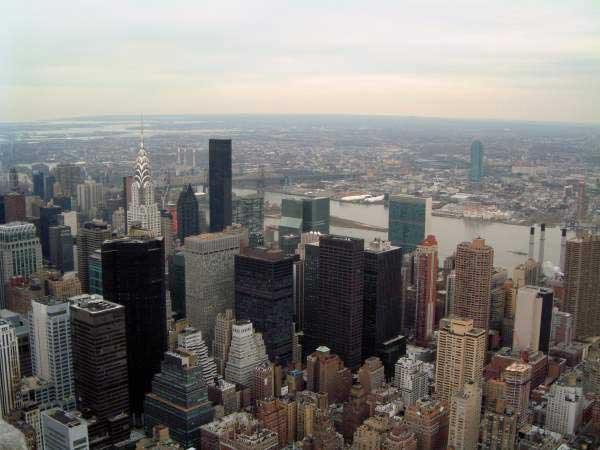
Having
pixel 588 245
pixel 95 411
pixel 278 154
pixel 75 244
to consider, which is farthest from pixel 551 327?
pixel 75 244

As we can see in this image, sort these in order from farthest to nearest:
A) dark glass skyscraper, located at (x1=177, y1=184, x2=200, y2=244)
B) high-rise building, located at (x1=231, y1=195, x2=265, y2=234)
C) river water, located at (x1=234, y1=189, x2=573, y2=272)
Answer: dark glass skyscraper, located at (x1=177, y1=184, x2=200, y2=244)
high-rise building, located at (x1=231, y1=195, x2=265, y2=234)
river water, located at (x1=234, y1=189, x2=573, y2=272)

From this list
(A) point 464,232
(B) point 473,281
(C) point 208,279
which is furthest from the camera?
(C) point 208,279

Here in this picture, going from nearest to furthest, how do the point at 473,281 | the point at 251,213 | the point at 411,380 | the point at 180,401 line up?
the point at 180,401, the point at 411,380, the point at 473,281, the point at 251,213

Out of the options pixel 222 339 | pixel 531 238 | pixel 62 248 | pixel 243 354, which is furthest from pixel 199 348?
pixel 531 238

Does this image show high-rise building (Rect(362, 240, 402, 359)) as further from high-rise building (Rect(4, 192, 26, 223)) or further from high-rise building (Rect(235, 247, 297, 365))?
high-rise building (Rect(4, 192, 26, 223))

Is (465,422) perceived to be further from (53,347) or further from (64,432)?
(53,347)

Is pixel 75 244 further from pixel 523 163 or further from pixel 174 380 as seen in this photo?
pixel 523 163

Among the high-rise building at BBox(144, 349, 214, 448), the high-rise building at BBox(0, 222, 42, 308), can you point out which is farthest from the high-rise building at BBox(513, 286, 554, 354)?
the high-rise building at BBox(0, 222, 42, 308)

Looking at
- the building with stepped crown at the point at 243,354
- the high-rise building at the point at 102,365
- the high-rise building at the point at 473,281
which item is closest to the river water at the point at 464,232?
the high-rise building at the point at 473,281
